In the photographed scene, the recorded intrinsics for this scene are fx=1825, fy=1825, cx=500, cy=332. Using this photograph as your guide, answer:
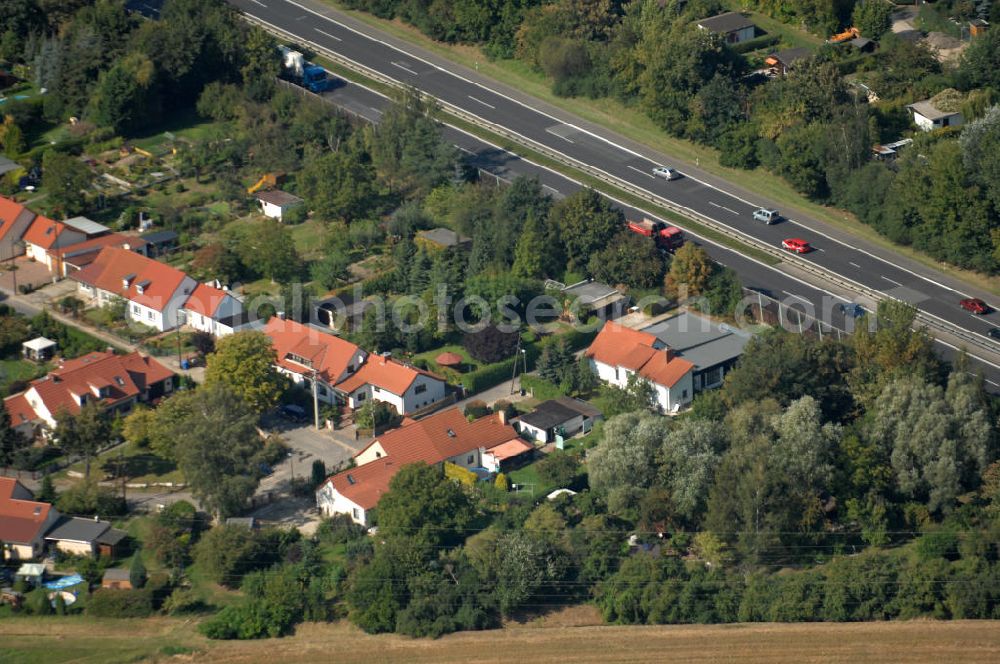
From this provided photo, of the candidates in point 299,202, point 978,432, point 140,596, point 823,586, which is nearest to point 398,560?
point 140,596

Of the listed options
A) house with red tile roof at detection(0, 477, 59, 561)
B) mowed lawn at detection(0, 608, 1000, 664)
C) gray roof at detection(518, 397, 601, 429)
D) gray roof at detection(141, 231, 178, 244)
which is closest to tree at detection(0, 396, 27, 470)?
house with red tile roof at detection(0, 477, 59, 561)

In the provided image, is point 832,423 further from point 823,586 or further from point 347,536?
point 347,536

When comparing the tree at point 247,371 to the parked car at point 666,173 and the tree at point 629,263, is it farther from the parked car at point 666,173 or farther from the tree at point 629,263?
the parked car at point 666,173

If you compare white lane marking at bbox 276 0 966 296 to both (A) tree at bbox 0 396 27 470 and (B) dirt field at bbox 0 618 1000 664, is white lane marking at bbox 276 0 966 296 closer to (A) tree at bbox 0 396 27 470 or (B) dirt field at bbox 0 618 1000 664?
(B) dirt field at bbox 0 618 1000 664

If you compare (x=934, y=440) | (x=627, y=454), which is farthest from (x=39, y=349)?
(x=934, y=440)

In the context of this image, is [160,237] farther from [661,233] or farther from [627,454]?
[627,454]
